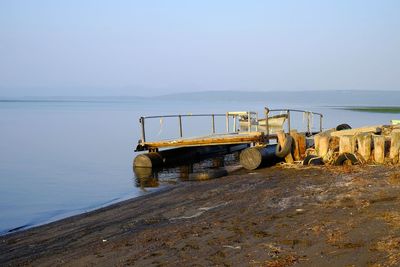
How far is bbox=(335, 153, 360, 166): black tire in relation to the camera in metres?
13.9

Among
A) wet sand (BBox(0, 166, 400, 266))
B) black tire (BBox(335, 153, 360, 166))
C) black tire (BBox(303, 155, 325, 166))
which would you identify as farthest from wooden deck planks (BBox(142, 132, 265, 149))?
wet sand (BBox(0, 166, 400, 266))

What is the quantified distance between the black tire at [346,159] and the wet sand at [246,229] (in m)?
1.14

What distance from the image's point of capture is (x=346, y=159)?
14172 millimetres

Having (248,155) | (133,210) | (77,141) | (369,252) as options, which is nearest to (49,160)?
(77,141)

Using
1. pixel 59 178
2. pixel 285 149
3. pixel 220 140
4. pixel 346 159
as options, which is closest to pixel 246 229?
pixel 346 159

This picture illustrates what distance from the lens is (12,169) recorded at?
24672 millimetres

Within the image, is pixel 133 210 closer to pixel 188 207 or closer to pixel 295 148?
pixel 188 207

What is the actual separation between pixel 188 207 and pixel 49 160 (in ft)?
63.8

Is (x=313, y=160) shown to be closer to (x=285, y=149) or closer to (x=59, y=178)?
(x=285, y=149)

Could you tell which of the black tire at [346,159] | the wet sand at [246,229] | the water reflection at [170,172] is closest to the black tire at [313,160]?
the black tire at [346,159]

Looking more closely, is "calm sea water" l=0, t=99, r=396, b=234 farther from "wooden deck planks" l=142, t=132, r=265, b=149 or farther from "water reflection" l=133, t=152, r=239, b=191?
"wooden deck planks" l=142, t=132, r=265, b=149

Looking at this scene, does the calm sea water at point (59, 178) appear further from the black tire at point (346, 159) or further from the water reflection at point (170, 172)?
the black tire at point (346, 159)

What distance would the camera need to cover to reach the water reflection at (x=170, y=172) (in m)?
18.0

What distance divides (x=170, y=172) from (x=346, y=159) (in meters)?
8.13
